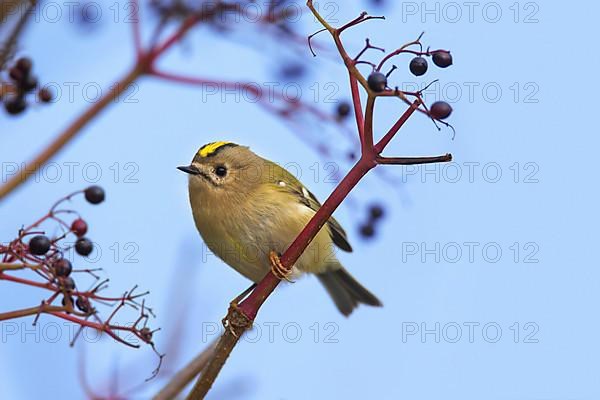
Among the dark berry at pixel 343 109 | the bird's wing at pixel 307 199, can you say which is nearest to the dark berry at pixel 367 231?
the dark berry at pixel 343 109

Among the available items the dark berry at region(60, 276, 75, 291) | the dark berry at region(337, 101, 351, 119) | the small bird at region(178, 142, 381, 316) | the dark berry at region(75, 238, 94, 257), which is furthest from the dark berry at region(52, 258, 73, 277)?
the small bird at region(178, 142, 381, 316)

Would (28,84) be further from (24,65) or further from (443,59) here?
(443,59)

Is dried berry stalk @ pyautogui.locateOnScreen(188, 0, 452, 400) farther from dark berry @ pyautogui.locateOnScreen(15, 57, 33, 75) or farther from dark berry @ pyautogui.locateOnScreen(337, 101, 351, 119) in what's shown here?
dark berry @ pyautogui.locateOnScreen(337, 101, 351, 119)

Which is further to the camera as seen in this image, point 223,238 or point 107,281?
point 223,238

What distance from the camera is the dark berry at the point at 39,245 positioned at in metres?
1.88

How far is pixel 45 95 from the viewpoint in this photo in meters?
2.10

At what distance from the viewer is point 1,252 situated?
1.77 metres

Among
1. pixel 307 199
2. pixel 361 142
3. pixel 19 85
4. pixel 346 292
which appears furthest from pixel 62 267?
pixel 346 292

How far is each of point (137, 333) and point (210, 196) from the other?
2083mm

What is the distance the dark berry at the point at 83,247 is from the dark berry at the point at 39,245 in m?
0.15

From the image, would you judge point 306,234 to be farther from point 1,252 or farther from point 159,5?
point 159,5

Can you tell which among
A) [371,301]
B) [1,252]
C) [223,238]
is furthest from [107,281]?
[371,301]

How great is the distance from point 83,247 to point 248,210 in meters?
1.96

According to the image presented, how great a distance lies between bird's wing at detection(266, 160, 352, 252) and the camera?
4.34m
